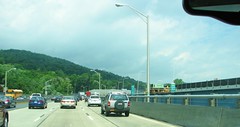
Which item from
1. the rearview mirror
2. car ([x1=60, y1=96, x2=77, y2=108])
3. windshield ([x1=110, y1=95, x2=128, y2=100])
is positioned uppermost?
the rearview mirror

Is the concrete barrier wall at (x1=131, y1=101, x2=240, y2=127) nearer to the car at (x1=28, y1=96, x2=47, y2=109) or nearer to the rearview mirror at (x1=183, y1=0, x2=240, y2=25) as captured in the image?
the rearview mirror at (x1=183, y1=0, x2=240, y2=25)

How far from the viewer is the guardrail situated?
14174 millimetres

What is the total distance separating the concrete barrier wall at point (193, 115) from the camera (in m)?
14.0

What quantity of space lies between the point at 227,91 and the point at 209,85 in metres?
14.8

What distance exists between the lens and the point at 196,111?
18.3 m

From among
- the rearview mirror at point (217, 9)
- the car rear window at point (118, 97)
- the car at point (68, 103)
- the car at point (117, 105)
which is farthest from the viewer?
the car at point (68, 103)

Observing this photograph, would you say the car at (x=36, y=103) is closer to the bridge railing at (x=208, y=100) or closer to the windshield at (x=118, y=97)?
the windshield at (x=118, y=97)

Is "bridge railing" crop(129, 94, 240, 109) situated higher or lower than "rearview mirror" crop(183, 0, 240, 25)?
lower

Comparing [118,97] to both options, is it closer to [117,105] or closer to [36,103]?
[117,105]

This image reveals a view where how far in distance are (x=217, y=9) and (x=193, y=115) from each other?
16.1 metres

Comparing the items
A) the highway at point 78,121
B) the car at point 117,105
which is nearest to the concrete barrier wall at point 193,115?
the highway at point 78,121

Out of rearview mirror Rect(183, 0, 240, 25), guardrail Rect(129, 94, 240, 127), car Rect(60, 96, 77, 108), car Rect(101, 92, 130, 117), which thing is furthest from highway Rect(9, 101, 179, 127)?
rearview mirror Rect(183, 0, 240, 25)

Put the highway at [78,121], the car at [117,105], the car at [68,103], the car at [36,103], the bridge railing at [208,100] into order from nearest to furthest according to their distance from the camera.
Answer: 1. the bridge railing at [208,100]
2. the highway at [78,121]
3. the car at [117,105]
4. the car at [36,103]
5. the car at [68,103]

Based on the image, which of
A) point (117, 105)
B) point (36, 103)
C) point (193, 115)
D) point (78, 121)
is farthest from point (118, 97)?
point (36, 103)
